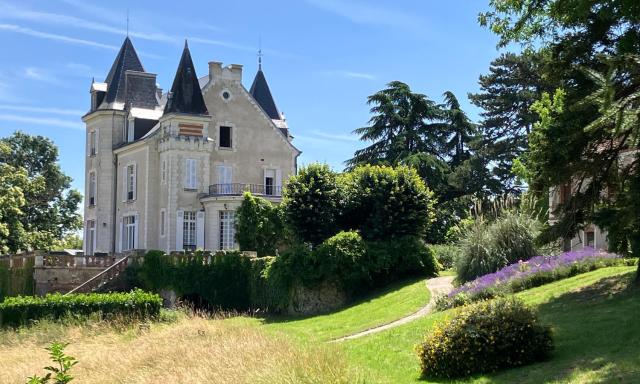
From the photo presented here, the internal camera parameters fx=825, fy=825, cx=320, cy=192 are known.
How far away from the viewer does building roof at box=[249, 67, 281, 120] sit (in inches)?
2215

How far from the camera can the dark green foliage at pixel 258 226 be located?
137 ft

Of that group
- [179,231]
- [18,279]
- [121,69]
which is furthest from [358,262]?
[121,69]

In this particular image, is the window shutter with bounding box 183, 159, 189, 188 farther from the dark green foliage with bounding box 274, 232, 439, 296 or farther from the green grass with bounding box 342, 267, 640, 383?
the green grass with bounding box 342, 267, 640, 383

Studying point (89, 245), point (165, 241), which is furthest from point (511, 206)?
point (89, 245)

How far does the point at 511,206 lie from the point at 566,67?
11176mm

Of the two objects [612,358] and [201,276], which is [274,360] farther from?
[201,276]

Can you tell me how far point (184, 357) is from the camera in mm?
16156

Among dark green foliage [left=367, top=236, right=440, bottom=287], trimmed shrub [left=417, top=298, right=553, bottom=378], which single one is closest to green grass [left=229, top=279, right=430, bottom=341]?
dark green foliage [left=367, top=236, right=440, bottom=287]

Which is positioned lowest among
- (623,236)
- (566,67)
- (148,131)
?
(623,236)

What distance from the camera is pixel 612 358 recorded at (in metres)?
11.9

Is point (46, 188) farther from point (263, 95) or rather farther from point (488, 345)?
point (488, 345)

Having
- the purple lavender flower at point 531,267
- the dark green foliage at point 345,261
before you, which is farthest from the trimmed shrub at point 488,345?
the dark green foliage at point 345,261

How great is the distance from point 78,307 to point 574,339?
18280mm

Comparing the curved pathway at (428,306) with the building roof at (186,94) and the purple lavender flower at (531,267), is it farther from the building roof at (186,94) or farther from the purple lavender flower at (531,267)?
the building roof at (186,94)
